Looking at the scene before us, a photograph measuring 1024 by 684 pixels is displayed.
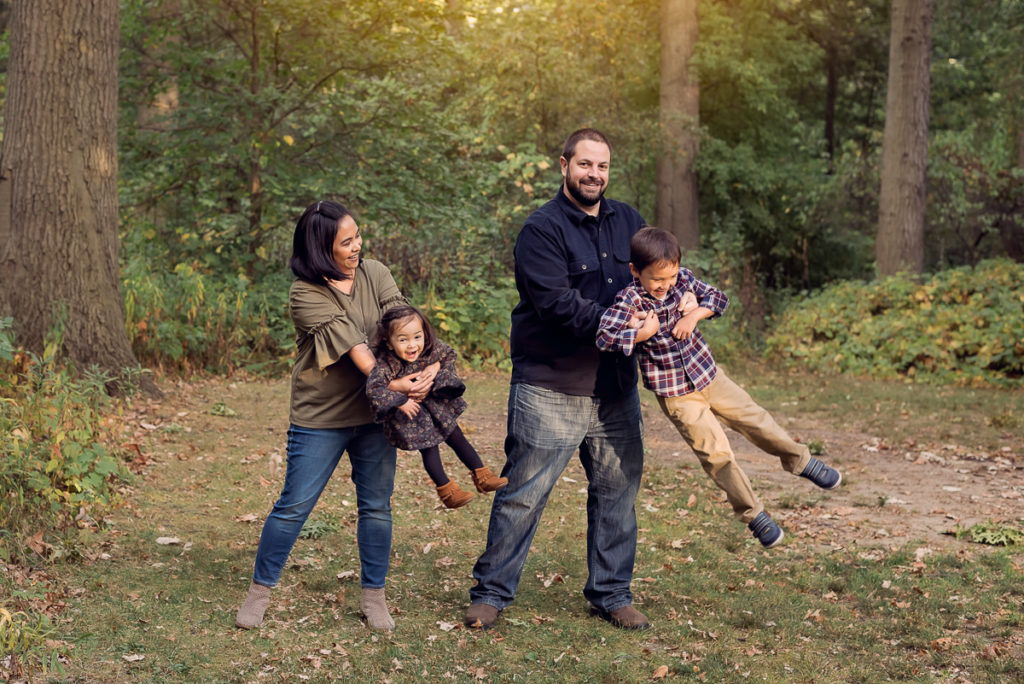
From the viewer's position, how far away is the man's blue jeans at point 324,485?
4.56 m

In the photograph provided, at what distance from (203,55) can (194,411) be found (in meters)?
5.25

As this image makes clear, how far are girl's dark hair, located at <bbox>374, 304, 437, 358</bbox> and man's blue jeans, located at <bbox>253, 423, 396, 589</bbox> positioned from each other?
38 cm

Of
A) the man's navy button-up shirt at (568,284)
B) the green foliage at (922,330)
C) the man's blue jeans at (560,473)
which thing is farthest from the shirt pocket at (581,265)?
the green foliage at (922,330)

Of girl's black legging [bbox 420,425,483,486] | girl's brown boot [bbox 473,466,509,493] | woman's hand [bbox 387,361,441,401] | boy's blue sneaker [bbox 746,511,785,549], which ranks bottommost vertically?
boy's blue sneaker [bbox 746,511,785,549]

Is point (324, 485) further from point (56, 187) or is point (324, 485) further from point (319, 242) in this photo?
point (56, 187)

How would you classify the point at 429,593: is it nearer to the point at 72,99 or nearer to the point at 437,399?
the point at 437,399

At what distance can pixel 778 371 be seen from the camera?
574 inches

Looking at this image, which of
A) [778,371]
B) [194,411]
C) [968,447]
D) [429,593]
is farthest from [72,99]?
[778,371]

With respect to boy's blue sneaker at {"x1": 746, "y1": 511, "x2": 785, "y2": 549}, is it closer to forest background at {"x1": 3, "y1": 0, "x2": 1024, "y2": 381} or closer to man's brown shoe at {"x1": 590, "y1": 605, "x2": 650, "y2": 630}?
man's brown shoe at {"x1": 590, "y1": 605, "x2": 650, "y2": 630}

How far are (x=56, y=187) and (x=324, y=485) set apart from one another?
5.33 m

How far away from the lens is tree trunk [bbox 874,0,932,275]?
640 inches

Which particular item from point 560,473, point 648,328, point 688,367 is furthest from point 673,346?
point 560,473

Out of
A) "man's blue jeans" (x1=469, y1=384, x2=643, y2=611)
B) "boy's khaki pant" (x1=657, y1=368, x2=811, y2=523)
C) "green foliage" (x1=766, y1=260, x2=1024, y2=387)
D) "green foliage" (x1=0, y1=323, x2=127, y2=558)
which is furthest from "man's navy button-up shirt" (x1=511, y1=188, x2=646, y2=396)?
"green foliage" (x1=766, y1=260, x2=1024, y2=387)

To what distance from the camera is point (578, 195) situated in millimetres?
4637
